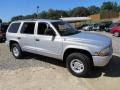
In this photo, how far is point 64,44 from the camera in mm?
8148

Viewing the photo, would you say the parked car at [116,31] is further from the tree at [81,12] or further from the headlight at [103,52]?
the tree at [81,12]

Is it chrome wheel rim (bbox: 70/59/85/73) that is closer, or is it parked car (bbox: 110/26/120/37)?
chrome wheel rim (bbox: 70/59/85/73)

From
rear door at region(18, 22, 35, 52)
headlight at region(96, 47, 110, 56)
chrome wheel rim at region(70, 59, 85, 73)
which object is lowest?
chrome wheel rim at region(70, 59, 85, 73)

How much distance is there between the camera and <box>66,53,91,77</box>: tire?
25.0ft

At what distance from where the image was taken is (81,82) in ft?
24.0

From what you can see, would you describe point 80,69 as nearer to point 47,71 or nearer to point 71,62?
point 71,62

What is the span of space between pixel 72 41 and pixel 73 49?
298 mm

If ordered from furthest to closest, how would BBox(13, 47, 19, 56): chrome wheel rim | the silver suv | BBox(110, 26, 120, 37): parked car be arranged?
1. BBox(110, 26, 120, 37): parked car
2. BBox(13, 47, 19, 56): chrome wheel rim
3. the silver suv

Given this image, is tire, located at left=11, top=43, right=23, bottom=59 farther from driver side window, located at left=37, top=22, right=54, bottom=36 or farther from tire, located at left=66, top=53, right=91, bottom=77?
tire, located at left=66, top=53, right=91, bottom=77

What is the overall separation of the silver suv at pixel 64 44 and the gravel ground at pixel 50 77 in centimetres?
48

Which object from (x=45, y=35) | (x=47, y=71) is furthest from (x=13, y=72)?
(x=45, y=35)

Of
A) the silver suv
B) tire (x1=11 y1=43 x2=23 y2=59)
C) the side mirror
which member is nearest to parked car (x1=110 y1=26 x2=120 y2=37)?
tire (x1=11 y1=43 x2=23 y2=59)

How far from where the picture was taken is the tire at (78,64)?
7613mm

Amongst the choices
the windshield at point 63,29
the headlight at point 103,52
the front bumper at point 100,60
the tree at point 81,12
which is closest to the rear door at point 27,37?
the windshield at point 63,29
